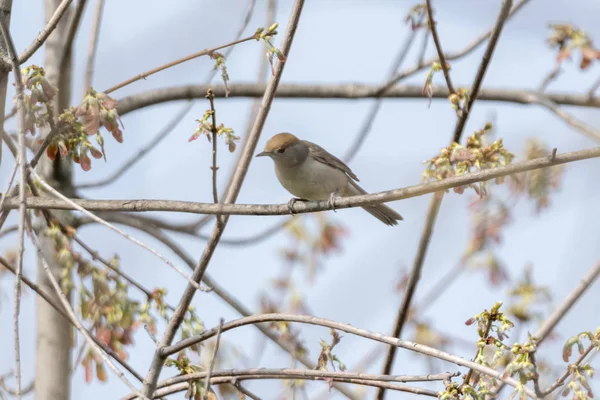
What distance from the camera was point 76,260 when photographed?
419cm

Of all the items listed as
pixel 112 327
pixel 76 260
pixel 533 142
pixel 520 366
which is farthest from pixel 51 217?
pixel 533 142

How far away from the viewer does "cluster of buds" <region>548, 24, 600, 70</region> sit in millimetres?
4324

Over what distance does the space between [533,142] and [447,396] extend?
3956 millimetres

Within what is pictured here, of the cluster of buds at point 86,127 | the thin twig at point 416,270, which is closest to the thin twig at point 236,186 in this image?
the cluster of buds at point 86,127

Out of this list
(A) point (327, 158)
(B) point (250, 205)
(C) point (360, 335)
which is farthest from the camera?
(A) point (327, 158)

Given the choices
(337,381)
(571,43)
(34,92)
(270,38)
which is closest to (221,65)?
(270,38)

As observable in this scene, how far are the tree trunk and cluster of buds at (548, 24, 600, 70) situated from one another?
2887mm

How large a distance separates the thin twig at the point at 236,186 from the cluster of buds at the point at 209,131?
0.07 meters

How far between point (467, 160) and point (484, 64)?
18.0 inches

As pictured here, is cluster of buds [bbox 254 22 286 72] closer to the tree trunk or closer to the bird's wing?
the tree trunk

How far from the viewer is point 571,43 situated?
14.5ft

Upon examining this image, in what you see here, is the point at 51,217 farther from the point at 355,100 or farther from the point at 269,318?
the point at 355,100

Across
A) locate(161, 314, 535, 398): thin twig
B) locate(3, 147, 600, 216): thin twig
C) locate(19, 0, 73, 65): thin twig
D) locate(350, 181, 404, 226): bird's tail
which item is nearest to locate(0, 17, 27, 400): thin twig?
locate(19, 0, 73, 65): thin twig

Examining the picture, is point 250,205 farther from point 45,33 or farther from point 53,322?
point 53,322
